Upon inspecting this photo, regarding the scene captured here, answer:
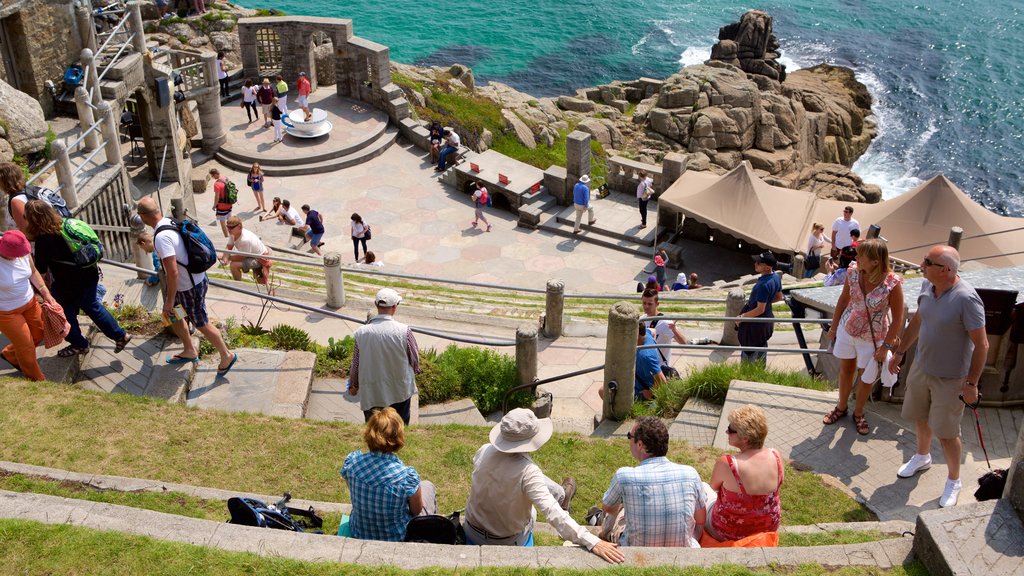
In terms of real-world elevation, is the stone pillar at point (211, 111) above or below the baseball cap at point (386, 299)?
below

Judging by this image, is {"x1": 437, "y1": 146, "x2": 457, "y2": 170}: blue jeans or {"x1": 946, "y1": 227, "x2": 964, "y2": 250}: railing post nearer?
{"x1": 946, "y1": 227, "x2": 964, "y2": 250}: railing post

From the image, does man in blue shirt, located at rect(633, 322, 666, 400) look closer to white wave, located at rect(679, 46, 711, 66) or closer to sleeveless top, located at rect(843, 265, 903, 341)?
sleeveless top, located at rect(843, 265, 903, 341)

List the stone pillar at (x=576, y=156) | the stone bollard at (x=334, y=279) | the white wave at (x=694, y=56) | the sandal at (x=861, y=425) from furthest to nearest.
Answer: the white wave at (x=694, y=56), the stone pillar at (x=576, y=156), the stone bollard at (x=334, y=279), the sandal at (x=861, y=425)

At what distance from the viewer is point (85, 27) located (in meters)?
20.2

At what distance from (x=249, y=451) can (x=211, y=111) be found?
18.1 meters

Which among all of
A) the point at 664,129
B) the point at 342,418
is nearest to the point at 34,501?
the point at 342,418

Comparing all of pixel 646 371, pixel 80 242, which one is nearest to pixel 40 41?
pixel 80 242

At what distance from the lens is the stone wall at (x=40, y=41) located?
1895 cm

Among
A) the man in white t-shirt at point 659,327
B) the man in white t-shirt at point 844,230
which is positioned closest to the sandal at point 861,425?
the man in white t-shirt at point 659,327

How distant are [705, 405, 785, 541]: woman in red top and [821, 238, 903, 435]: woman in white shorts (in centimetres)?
237

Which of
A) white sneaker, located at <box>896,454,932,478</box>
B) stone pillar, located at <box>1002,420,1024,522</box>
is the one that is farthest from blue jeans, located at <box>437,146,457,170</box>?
stone pillar, located at <box>1002,420,1024,522</box>

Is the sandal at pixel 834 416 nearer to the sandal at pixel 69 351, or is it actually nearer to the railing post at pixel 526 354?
the railing post at pixel 526 354

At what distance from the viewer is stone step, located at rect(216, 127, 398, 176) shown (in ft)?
80.2

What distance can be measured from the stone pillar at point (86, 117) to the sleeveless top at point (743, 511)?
14195 millimetres
